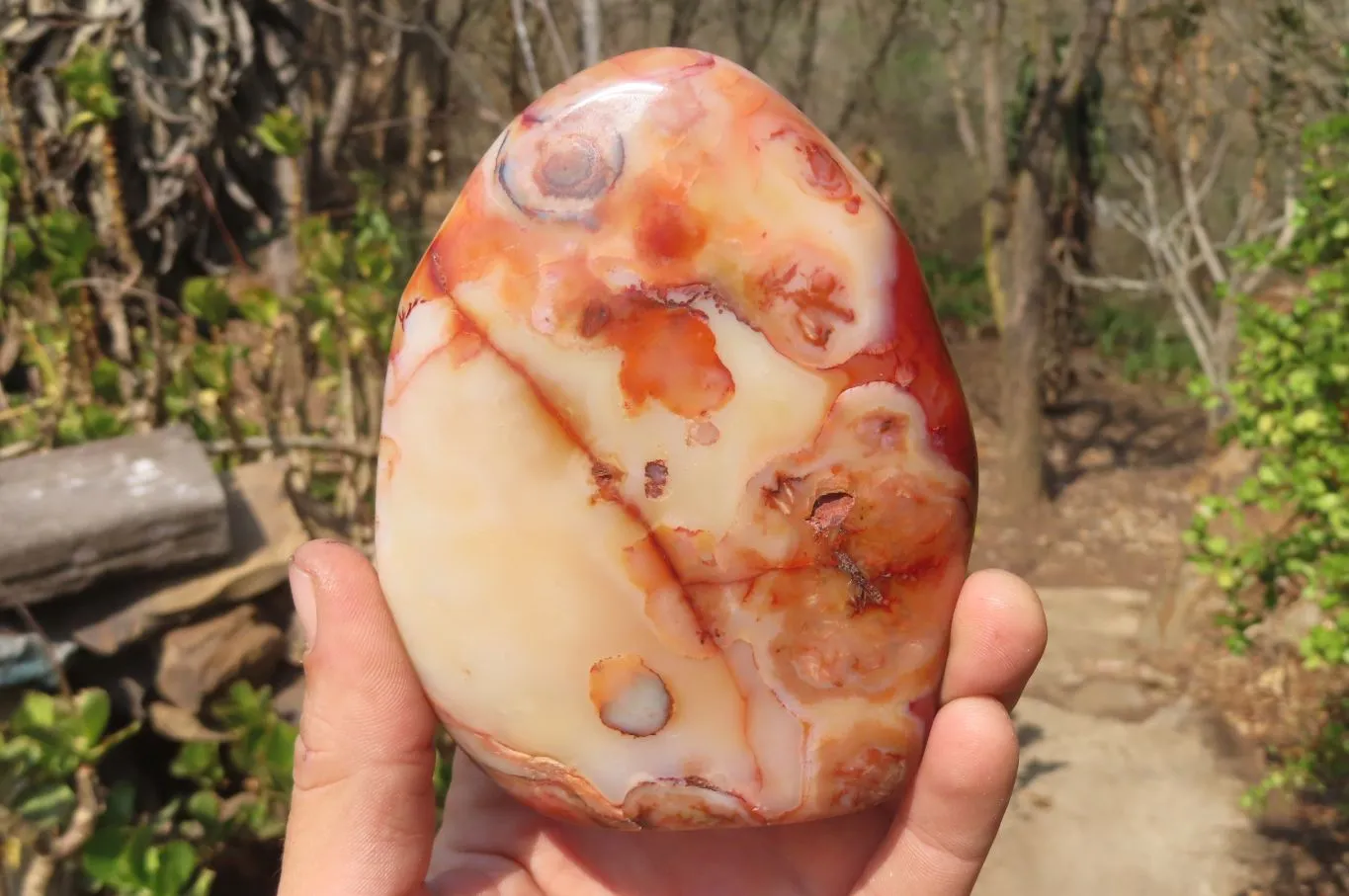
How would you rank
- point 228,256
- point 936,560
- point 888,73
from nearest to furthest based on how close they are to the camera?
point 936,560 → point 228,256 → point 888,73

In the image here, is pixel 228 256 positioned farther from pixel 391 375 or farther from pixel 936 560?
pixel 936 560

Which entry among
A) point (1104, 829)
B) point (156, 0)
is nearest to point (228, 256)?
point (156, 0)

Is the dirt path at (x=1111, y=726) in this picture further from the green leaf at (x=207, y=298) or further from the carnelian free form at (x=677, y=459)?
the green leaf at (x=207, y=298)

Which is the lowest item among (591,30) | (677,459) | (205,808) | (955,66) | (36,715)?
(205,808)

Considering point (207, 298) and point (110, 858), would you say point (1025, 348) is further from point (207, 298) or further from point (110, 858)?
point (110, 858)

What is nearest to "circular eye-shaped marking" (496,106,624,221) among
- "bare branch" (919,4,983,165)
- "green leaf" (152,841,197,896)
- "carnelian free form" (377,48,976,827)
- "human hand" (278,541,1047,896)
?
"carnelian free form" (377,48,976,827)

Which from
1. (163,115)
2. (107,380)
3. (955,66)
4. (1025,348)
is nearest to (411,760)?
(107,380)
